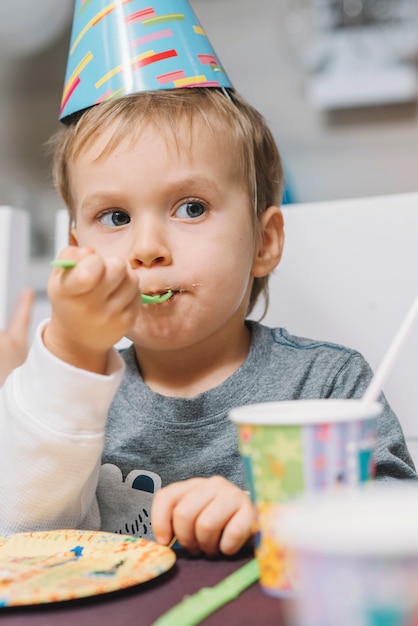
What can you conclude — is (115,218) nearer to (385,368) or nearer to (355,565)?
(385,368)

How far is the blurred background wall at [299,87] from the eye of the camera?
2.09 metres

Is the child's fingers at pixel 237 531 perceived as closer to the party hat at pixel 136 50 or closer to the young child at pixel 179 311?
the young child at pixel 179 311

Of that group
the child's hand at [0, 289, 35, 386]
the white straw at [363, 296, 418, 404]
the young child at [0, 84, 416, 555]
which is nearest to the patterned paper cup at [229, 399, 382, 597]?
the white straw at [363, 296, 418, 404]

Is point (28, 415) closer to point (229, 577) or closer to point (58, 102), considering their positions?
point (229, 577)

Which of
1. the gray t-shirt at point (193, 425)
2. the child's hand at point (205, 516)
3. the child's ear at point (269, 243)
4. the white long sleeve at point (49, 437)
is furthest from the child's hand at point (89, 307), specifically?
the child's ear at point (269, 243)

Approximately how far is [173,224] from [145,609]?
1.62 feet

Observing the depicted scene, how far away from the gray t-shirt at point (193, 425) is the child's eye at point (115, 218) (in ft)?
0.65

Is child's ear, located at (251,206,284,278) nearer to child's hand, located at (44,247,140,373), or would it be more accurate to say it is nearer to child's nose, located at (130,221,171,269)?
child's nose, located at (130,221,171,269)

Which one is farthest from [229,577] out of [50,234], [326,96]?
[50,234]

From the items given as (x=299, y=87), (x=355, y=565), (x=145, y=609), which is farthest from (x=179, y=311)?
(x=299, y=87)

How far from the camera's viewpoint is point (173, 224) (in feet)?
2.78

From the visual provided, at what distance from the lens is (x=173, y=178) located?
848mm

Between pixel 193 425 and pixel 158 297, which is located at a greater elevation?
pixel 158 297

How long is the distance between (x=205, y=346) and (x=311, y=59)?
4.81ft
